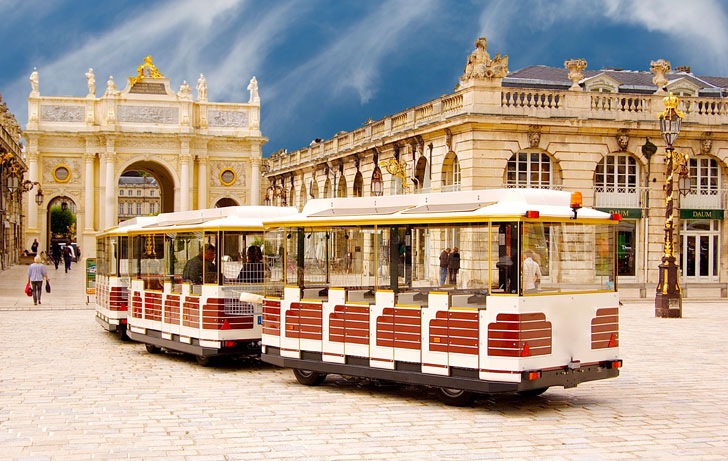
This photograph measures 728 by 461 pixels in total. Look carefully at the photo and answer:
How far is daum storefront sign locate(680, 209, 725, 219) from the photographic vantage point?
1305 inches

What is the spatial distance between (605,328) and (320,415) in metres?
3.37

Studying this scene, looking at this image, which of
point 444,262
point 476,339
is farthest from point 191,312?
point 476,339

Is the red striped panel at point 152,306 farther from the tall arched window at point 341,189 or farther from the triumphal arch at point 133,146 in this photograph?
the triumphal arch at point 133,146

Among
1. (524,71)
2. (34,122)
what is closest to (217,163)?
(34,122)

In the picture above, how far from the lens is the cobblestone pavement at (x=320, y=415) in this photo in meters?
7.96

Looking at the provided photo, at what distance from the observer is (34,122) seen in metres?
66.6

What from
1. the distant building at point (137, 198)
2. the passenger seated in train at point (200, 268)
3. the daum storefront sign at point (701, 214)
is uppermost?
the distant building at point (137, 198)

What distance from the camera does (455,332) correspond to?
977 cm

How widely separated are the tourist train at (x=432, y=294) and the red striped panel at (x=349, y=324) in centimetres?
1

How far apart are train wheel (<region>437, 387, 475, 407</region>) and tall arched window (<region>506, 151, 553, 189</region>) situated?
22.3 meters

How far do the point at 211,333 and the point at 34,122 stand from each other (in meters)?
58.7

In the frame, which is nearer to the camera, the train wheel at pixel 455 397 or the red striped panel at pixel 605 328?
the train wheel at pixel 455 397

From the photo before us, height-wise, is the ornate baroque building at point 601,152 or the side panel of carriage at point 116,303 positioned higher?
the ornate baroque building at point 601,152

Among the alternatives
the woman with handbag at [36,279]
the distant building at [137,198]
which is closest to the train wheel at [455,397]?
the woman with handbag at [36,279]
